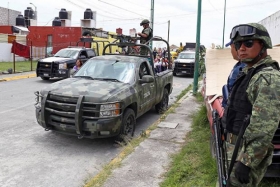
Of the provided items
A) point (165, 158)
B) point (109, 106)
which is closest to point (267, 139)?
point (165, 158)

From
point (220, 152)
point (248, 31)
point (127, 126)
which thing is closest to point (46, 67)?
point (127, 126)

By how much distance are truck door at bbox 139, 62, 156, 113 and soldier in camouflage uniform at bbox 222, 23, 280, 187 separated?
378 centimetres

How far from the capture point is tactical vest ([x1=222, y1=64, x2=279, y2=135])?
2.12 meters

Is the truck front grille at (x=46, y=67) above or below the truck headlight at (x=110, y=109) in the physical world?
above

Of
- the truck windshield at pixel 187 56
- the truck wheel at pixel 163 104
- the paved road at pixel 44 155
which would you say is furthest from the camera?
the truck windshield at pixel 187 56

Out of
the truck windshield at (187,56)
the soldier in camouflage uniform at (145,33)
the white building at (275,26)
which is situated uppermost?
the white building at (275,26)

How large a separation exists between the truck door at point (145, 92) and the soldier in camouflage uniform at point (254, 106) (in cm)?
378

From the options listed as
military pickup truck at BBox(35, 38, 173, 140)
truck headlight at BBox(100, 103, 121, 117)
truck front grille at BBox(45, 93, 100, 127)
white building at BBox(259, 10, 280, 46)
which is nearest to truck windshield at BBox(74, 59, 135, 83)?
military pickup truck at BBox(35, 38, 173, 140)

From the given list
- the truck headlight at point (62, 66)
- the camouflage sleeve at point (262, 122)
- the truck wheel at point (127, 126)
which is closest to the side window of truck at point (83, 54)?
the truck headlight at point (62, 66)

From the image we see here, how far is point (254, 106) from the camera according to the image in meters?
Result: 1.97

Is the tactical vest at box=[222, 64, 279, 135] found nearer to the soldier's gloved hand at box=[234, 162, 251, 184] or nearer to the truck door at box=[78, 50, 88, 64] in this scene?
the soldier's gloved hand at box=[234, 162, 251, 184]

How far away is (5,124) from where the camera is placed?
20.4 feet

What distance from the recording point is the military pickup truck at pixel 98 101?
471cm

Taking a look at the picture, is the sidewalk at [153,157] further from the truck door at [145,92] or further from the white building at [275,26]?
the white building at [275,26]
